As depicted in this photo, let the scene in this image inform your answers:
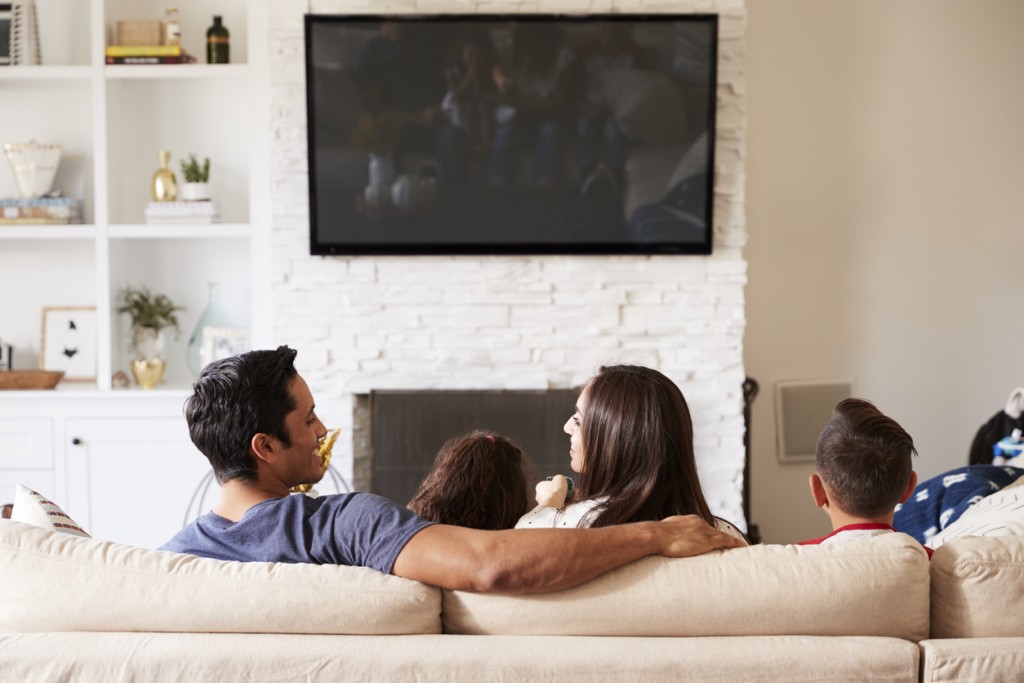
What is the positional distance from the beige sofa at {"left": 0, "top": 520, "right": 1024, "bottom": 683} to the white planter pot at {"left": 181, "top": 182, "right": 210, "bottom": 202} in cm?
268

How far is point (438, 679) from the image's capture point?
4.21ft

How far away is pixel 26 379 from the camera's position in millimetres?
3869

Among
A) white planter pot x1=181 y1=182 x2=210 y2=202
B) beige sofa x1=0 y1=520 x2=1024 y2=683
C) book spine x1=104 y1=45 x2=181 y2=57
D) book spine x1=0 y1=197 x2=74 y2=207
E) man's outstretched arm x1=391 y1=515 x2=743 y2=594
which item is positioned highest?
book spine x1=104 y1=45 x2=181 y2=57

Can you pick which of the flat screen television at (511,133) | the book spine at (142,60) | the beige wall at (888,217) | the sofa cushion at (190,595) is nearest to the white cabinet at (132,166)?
the book spine at (142,60)

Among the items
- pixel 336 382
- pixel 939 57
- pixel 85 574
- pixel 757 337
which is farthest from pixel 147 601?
pixel 939 57

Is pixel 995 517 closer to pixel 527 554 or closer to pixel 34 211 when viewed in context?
pixel 527 554

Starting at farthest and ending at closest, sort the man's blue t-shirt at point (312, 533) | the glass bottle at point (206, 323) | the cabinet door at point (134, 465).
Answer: the glass bottle at point (206, 323) < the cabinet door at point (134, 465) < the man's blue t-shirt at point (312, 533)

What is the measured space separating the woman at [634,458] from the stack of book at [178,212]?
8.51 feet

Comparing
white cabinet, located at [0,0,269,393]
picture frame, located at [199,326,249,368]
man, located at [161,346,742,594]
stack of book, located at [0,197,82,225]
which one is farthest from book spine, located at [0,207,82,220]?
man, located at [161,346,742,594]

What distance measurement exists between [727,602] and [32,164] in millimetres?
3512

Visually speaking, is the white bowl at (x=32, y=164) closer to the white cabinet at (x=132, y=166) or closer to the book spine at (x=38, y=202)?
the book spine at (x=38, y=202)

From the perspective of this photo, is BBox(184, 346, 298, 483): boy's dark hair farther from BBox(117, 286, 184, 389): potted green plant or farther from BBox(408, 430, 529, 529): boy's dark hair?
BBox(117, 286, 184, 389): potted green plant

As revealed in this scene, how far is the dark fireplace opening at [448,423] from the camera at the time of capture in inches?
146

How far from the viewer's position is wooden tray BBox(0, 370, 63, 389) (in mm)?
3873
